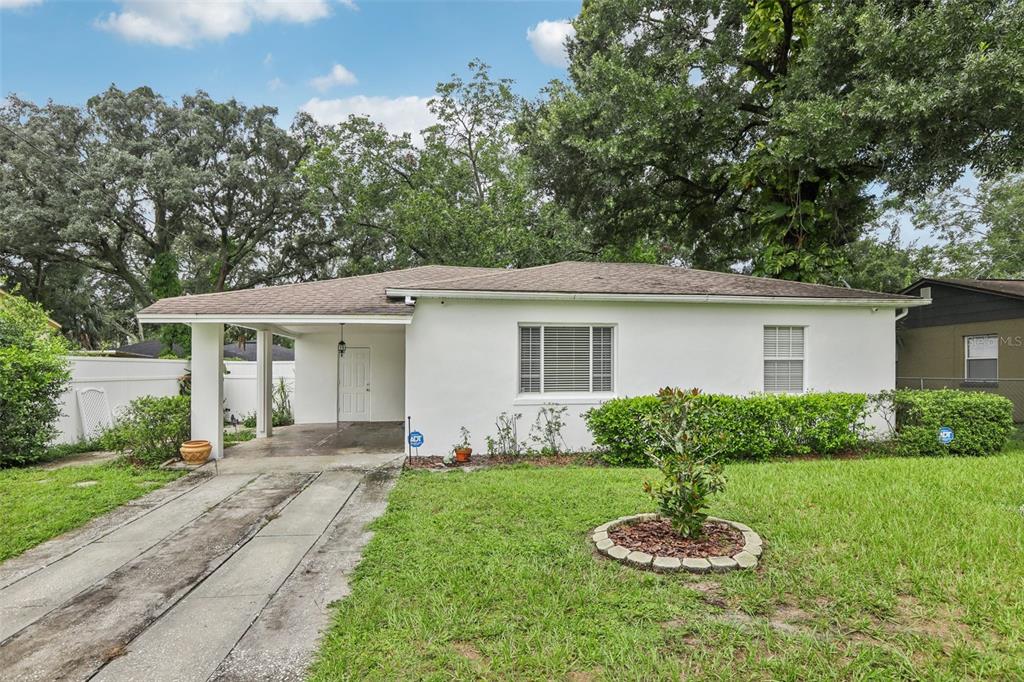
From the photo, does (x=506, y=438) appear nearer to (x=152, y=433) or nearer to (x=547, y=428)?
(x=547, y=428)

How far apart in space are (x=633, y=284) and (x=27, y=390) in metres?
10.5

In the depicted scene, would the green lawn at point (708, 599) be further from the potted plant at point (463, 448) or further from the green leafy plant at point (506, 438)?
the green leafy plant at point (506, 438)

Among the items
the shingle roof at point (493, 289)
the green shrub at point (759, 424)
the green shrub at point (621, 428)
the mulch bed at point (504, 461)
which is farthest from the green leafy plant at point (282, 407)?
the green shrub at point (621, 428)

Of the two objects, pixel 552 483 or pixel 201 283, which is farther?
pixel 201 283

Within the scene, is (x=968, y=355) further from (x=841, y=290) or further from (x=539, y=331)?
(x=539, y=331)

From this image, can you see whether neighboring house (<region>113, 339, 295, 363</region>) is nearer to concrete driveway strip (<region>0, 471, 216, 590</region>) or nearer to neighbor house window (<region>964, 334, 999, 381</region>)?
concrete driveway strip (<region>0, 471, 216, 590</region>)

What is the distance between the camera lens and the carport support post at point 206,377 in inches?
333

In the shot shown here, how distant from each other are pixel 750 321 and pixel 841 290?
7.33 feet

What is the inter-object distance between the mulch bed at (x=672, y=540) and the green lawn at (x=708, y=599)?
302 millimetres

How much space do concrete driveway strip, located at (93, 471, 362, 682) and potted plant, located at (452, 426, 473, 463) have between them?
118 inches

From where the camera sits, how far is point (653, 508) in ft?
17.7

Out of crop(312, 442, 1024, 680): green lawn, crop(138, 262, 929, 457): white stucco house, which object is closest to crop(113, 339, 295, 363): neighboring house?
crop(138, 262, 929, 457): white stucco house

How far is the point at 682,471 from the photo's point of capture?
4.30m

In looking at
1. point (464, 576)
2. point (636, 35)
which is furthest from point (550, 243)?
point (464, 576)
